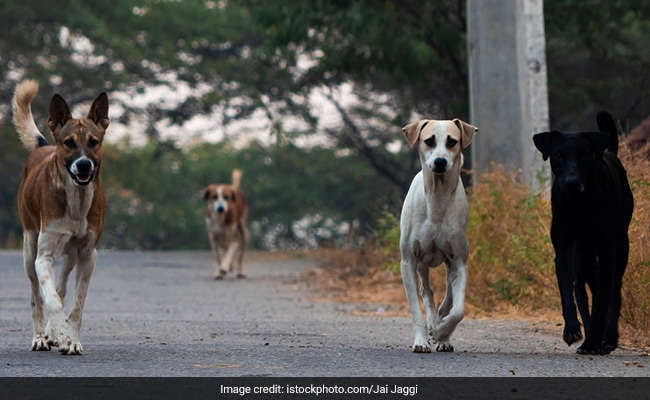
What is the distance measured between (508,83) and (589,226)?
25.5 ft

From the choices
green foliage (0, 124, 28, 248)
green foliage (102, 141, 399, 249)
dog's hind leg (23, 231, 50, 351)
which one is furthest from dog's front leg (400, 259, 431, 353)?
green foliage (0, 124, 28, 248)

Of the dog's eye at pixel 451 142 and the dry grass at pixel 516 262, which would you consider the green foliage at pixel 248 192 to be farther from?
the dog's eye at pixel 451 142

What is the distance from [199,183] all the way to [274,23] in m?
26.8

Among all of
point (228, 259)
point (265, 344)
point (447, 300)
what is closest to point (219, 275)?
point (228, 259)

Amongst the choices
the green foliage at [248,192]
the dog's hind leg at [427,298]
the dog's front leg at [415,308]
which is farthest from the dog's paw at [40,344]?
the green foliage at [248,192]

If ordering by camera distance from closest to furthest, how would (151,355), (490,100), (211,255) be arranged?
(151,355), (490,100), (211,255)

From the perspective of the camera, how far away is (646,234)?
9.30 meters

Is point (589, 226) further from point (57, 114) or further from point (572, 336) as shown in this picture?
point (57, 114)

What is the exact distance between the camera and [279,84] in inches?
1324

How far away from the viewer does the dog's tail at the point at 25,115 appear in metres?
9.90

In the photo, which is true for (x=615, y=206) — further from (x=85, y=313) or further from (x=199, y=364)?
(x=85, y=313)

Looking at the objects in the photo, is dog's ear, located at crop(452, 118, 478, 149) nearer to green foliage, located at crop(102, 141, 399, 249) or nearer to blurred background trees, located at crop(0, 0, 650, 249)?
blurred background trees, located at crop(0, 0, 650, 249)

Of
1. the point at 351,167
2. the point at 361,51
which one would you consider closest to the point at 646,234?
the point at 361,51

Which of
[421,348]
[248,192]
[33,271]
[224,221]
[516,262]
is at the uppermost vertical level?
[248,192]
